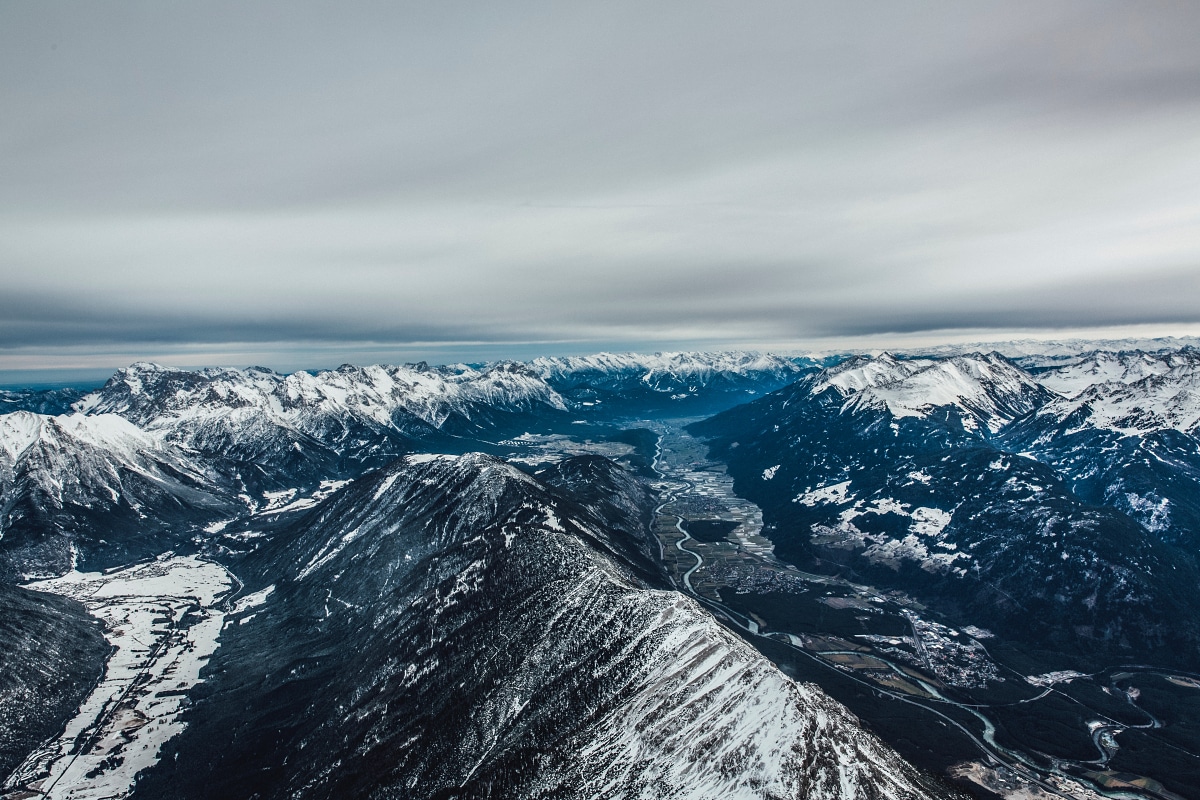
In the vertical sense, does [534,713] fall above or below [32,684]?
above

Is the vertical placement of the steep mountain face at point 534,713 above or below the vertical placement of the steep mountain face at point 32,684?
above

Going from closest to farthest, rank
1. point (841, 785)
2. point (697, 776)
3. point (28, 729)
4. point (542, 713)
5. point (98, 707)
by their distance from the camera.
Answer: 1. point (841, 785)
2. point (697, 776)
3. point (542, 713)
4. point (28, 729)
5. point (98, 707)

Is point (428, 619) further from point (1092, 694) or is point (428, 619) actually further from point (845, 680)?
point (1092, 694)

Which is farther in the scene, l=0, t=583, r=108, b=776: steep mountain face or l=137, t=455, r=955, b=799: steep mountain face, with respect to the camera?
l=0, t=583, r=108, b=776: steep mountain face

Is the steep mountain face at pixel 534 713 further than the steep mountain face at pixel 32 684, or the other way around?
the steep mountain face at pixel 32 684

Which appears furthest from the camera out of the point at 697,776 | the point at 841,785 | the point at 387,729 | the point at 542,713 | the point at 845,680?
the point at 845,680

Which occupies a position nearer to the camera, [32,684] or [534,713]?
→ [534,713]

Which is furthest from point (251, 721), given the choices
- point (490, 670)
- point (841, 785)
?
point (841, 785)

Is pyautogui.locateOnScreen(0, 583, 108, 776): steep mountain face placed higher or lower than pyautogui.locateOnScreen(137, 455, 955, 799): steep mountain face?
lower
